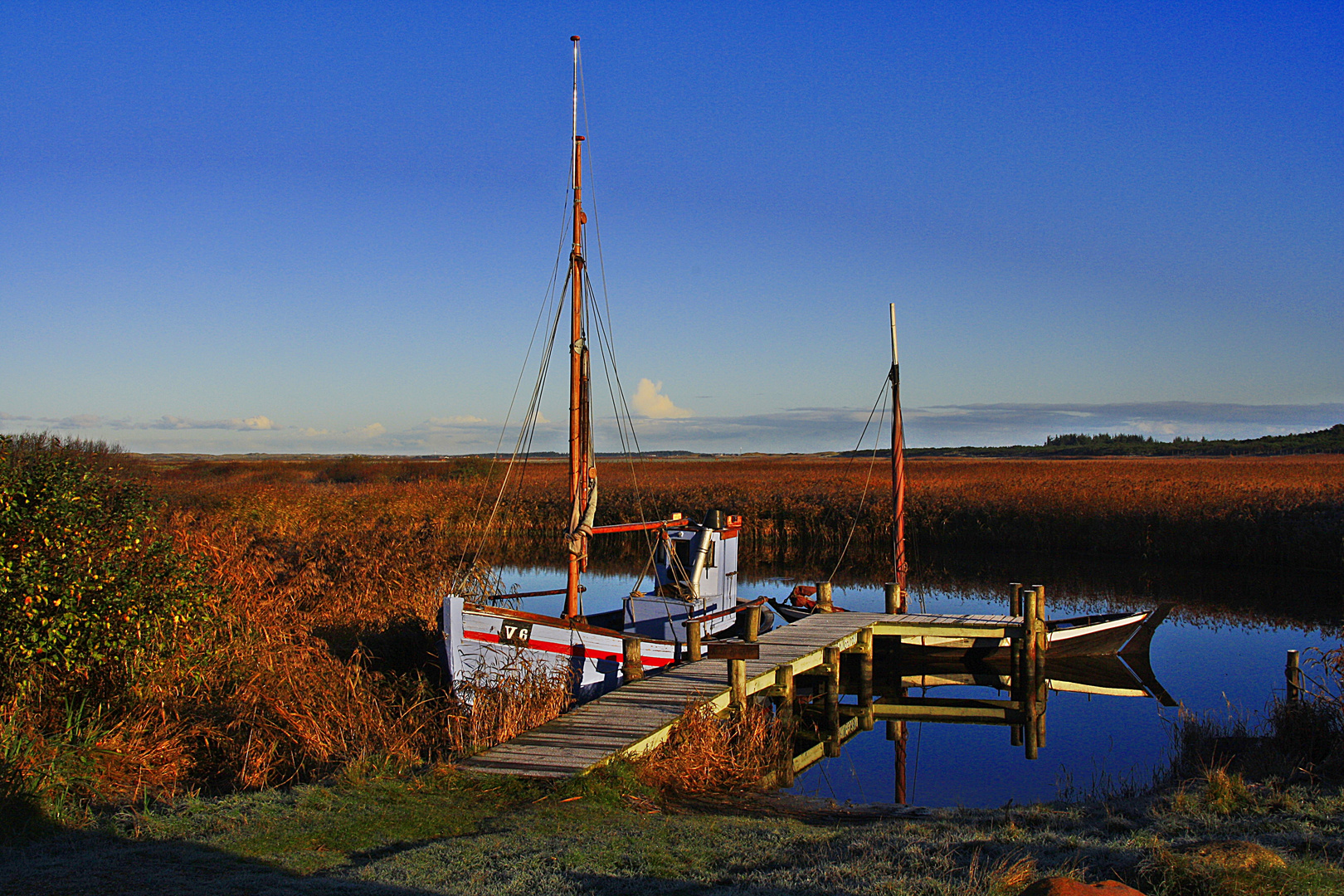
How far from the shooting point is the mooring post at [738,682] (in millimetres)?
12812

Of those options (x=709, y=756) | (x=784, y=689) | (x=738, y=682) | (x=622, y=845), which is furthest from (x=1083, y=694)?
(x=622, y=845)

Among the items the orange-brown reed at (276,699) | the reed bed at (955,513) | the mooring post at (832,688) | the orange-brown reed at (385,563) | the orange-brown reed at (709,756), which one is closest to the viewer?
the orange-brown reed at (276,699)

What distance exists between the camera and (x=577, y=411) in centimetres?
1661

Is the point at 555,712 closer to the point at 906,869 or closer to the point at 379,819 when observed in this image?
the point at 379,819

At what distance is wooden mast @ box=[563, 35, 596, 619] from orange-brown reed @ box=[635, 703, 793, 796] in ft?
14.8

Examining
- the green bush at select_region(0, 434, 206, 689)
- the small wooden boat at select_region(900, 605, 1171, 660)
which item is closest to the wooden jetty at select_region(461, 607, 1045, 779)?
the small wooden boat at select_region(900, 605, 1171, 660)

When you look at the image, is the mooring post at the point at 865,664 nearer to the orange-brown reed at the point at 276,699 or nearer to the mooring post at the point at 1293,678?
the orange-brown reed at the point at 276,699

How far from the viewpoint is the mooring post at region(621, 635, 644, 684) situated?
46.4 feet

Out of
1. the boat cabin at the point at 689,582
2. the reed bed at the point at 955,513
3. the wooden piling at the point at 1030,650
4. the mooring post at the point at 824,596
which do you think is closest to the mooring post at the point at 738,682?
the boat cabin at the point at 689,582

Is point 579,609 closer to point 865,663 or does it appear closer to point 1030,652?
point 865,663

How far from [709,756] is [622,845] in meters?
3.33

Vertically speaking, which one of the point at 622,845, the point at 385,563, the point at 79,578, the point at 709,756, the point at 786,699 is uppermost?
the point at 79,578

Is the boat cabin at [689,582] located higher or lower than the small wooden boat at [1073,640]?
higher

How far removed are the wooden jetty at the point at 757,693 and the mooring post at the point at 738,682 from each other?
0.5 inches
